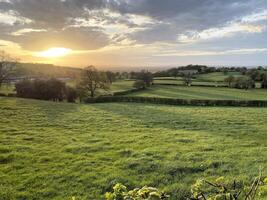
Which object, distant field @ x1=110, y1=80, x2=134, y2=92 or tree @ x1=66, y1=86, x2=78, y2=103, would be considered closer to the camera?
tree @ x1=66, y1=86, x2=78, y2=103

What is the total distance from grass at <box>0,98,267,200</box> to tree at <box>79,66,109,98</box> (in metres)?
31.7

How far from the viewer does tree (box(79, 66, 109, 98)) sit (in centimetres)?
5506

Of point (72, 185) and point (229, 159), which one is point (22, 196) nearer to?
point (72, 185)

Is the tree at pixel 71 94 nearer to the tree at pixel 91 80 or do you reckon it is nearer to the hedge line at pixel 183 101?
the tree at pixel 91 80

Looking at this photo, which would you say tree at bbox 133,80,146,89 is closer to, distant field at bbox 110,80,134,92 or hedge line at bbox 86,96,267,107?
distant field at bbox 110,80,134,92

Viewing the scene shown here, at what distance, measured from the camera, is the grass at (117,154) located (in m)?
10.6

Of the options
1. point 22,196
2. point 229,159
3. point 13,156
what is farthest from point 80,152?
point 229,159

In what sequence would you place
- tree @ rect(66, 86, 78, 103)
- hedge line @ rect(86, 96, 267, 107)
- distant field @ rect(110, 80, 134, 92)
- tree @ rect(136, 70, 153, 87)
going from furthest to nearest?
1. tree @ rect(136, 70, 153, 87)
2. distant field @ rect(110, 80, 134, 92)
3. tree @ rect(66, 86, 78, 103)
4. hedge line @ rect(86, 96, 267, 107)

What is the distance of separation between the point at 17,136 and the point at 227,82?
83510 mm

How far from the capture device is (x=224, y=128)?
810 inches

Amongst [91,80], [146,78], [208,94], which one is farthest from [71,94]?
[146,78]

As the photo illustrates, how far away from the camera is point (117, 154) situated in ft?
46.2

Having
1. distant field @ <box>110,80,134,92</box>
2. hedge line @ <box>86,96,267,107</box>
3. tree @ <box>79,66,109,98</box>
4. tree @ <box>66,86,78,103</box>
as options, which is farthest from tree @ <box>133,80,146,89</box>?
hedge line @ <box>86,96,267,107</box>

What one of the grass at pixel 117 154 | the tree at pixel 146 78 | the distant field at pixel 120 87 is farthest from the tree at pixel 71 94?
the tree at pixel 146 78
